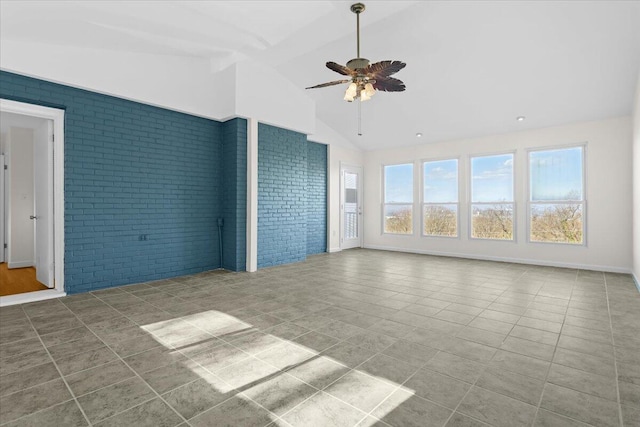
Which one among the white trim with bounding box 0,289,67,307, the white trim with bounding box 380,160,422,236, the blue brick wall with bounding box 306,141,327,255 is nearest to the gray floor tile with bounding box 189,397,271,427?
the white trim with bounding box 0,289,67,307

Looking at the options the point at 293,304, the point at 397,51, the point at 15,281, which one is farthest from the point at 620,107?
the point at 15,281

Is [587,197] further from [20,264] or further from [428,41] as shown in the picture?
[20,264]

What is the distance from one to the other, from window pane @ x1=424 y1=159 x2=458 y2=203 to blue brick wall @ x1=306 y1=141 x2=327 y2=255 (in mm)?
2539

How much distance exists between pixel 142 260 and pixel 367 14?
4.65m

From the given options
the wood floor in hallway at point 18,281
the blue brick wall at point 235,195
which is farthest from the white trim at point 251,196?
the wood floor in hallway at point 18,281

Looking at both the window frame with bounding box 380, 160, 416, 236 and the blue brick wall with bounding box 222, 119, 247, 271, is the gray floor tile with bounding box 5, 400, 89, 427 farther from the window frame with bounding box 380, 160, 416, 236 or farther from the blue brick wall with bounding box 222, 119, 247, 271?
the window frame with bounding box 380, 160, 416, 236

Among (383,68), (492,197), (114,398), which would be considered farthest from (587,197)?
(114,398)

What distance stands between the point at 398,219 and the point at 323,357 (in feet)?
21.4

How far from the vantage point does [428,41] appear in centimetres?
475

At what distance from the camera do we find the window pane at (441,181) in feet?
25.3

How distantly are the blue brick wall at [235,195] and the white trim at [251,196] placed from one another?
71mm

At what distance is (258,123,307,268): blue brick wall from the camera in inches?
238

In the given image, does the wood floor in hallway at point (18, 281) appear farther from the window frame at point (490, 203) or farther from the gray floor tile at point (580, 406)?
the window frame at point (490, 203)

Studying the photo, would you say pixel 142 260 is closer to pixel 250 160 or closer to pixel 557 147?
pixel 250 160
